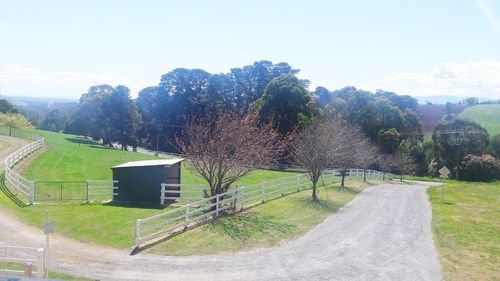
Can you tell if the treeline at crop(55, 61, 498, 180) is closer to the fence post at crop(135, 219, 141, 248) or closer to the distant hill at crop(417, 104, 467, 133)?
the distant hill at crop(417, 104, 467, 133)

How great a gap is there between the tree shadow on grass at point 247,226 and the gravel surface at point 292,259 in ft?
4.78

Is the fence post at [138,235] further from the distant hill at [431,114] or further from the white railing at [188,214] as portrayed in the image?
the distant hill at [431,114]

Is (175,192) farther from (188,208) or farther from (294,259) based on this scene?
(294,259)

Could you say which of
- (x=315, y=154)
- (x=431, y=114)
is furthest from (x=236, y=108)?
(x=431, y=114)

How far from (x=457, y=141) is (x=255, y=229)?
58322 millimetres

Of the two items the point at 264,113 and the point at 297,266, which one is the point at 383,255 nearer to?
the point at 297,266

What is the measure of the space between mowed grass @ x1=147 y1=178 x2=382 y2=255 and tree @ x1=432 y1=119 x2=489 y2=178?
158ft

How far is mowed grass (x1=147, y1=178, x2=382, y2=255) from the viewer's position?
15.2 meters

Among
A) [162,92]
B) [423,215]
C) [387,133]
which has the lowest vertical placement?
[423,215]

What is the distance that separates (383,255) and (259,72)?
210 ft

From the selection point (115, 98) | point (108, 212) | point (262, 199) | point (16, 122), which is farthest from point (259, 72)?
point (108, 212)

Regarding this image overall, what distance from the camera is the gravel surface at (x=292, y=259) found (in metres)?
12.5

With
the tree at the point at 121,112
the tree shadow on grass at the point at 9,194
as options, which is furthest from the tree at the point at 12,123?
the tree shadow on grass at the point at 9,194

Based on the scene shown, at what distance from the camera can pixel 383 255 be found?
14.7 m
